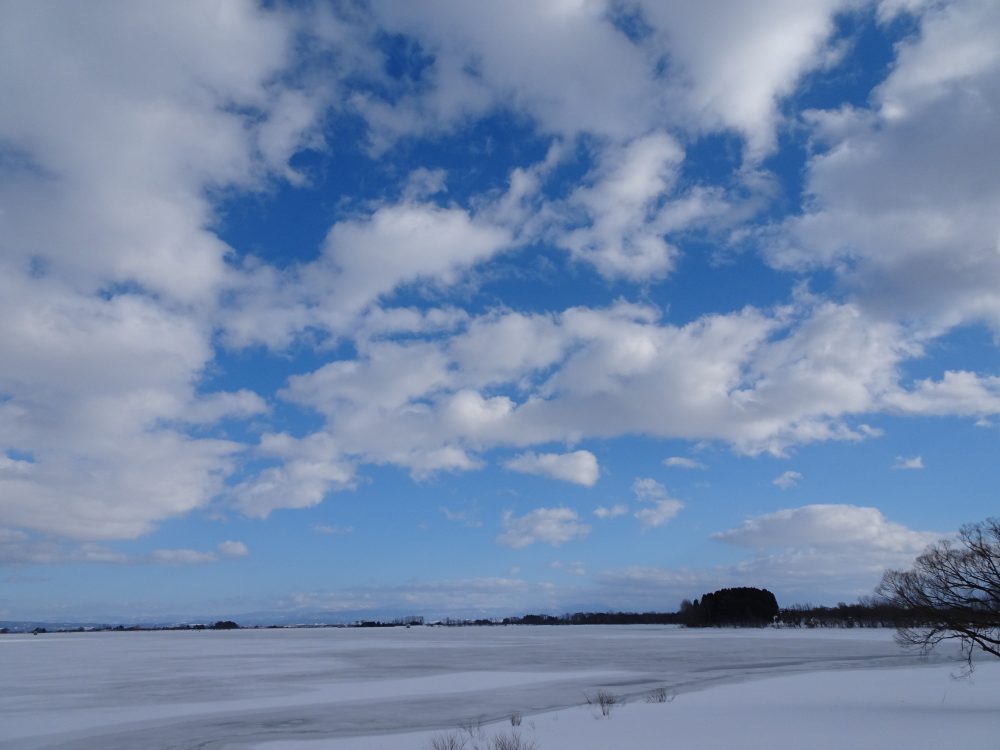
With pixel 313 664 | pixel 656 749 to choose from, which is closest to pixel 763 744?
pixel 656 749

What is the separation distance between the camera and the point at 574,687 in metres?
25.7

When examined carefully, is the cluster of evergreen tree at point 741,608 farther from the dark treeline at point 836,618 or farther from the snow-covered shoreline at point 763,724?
the snow-covered shoreline at point 763,724

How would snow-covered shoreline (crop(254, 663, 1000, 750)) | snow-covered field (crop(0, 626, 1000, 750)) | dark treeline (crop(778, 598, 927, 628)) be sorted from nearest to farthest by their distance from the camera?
1. snow-covered shoreline (crop(254, 663, 1000, 750))
2. snow-covered field (crop(0, 626, 1000, 750))
3. dark treeline (crop(778, 598, 927, 628))

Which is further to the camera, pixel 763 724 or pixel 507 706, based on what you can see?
pixel 507 706

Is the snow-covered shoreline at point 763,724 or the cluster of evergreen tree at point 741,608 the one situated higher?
the cluster of evergreen tree at point 741,608

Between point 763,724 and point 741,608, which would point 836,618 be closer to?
point 741,608

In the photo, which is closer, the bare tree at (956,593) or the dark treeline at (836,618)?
the bare tree at (956,593)

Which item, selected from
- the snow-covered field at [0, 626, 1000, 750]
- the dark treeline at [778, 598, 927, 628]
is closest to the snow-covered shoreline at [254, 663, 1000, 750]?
the snow-covered field at [0, 626, 1000, 750]

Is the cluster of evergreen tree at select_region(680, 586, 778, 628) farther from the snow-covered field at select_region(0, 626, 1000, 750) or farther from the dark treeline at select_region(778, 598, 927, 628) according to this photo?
the snow-covered field at select_region(0, 626, 1000, 750)

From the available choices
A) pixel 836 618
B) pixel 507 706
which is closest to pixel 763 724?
pixel 507 706

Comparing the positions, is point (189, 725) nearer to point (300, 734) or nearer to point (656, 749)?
point (300, 734)

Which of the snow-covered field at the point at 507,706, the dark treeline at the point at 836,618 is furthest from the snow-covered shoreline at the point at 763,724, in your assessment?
the dark treeline at the point at 836,618

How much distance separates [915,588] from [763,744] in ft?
33.7

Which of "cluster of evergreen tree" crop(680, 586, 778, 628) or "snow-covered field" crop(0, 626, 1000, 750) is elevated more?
"cluster of evergreen tree" crop(680, 586, 778, 628)
